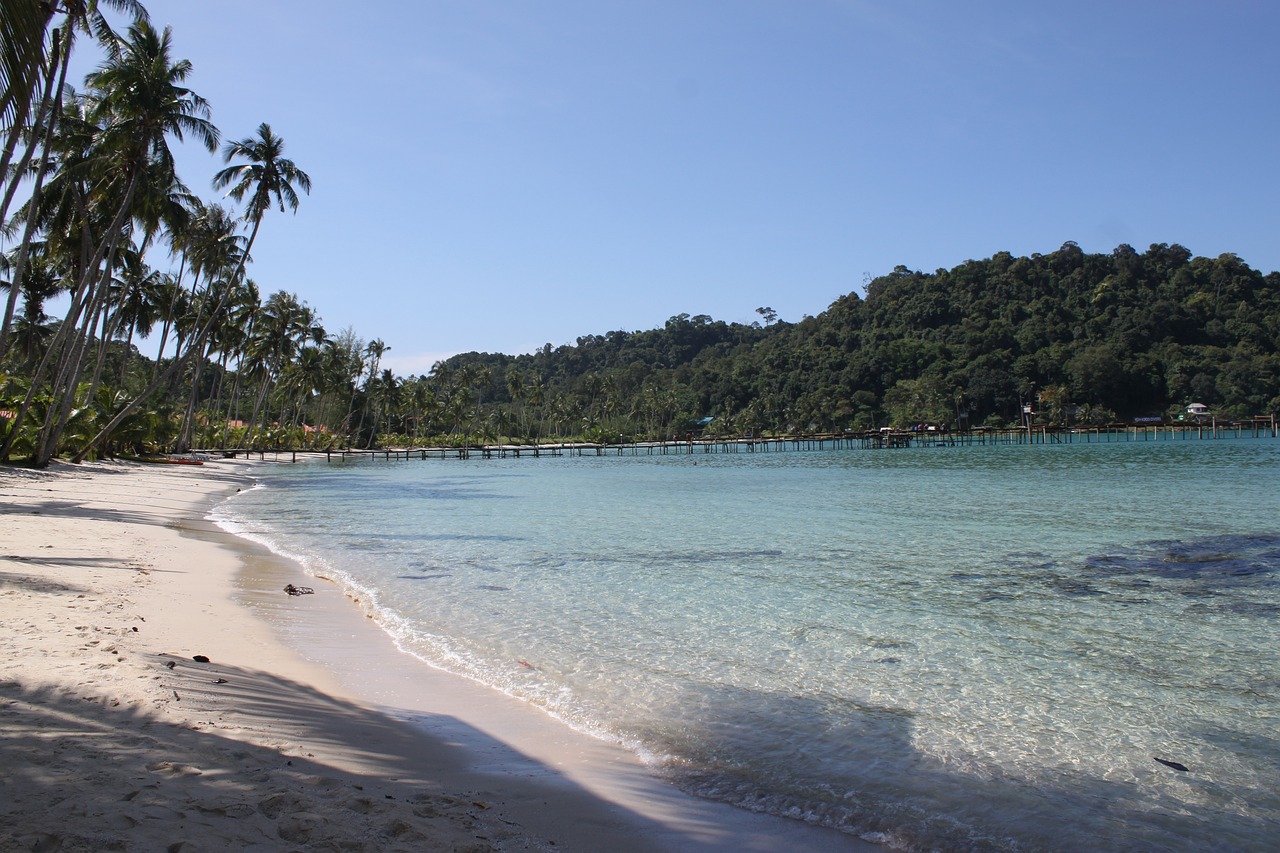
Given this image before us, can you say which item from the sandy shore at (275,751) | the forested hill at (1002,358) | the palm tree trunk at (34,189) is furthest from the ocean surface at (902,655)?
the forested hill at (1002,358)

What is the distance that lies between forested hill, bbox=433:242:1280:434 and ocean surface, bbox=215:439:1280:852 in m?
96.7

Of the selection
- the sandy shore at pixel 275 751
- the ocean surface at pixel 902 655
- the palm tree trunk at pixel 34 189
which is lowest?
the ocean surface at pixel 902 655

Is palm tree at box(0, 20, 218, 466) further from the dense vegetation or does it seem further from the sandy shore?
the sandy shore

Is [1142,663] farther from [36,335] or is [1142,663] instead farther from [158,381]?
[36,335]

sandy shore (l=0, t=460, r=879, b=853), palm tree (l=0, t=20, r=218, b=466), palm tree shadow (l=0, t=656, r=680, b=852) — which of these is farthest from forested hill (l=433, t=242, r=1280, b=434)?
palm tree shadow (l=0, t=656, r=680, b=852)

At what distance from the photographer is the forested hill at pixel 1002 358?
10444 cm

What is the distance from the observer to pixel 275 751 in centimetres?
392

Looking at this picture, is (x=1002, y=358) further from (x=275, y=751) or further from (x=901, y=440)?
(x=275, y=751)

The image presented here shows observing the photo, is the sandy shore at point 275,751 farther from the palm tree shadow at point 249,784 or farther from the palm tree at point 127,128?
the palm tree at point 127,128

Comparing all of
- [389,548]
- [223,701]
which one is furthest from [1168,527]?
[223,701]

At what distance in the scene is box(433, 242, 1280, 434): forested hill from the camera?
343ft

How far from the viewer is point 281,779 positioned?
3.53m

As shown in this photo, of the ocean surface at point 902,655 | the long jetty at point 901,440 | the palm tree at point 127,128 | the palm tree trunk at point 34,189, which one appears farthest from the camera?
the long jetty at point 901,440

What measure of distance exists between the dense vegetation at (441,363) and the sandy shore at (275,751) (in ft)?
12.8
